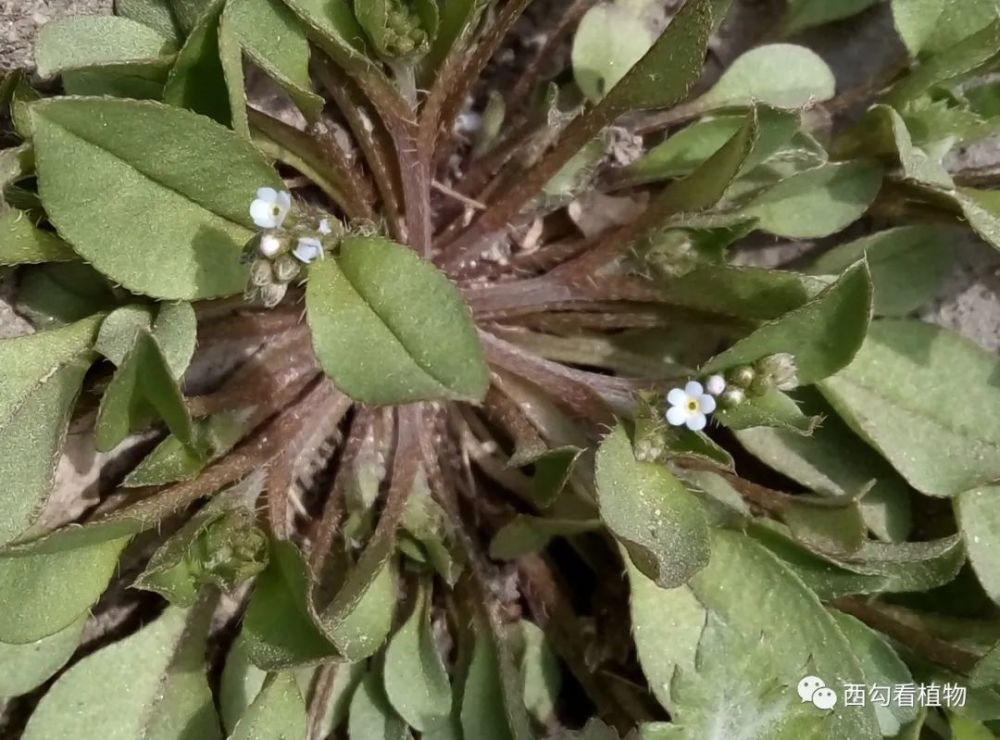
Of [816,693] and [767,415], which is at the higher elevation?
[767,415]

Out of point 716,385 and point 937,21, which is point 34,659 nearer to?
point 716,385

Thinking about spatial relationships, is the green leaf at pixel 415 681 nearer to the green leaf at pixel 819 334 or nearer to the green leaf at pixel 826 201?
the green leaf at pixel 819 334

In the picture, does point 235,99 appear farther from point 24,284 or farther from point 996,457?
point 996,457

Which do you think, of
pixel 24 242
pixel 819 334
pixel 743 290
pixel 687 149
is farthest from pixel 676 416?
pixel 24 242

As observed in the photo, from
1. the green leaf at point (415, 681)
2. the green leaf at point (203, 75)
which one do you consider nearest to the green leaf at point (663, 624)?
the green leaf at point (415, 681)

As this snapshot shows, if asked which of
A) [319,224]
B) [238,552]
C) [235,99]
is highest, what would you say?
[235,99]

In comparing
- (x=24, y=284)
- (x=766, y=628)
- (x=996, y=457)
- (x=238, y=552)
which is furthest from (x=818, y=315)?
(x=24, y=284)

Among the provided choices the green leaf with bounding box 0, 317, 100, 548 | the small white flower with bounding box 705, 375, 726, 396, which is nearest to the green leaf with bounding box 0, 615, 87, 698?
the green leaf with bounding box 0, 317, 100, 548

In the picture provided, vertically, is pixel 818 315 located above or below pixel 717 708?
above

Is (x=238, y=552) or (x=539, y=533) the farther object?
(x=539, y=533)
